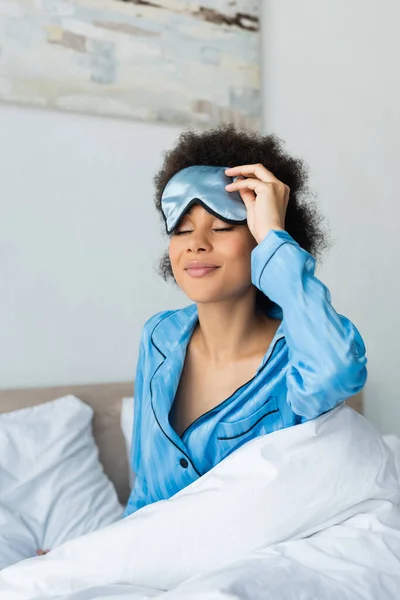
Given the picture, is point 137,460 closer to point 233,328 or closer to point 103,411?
point 233,328

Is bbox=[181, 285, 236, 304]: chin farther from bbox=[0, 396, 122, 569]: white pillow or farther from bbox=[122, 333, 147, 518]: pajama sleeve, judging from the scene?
bbox=[0, 396, 122, 569]: white pillow

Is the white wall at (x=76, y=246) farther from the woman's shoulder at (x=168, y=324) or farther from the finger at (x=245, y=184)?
the finger at (x=245, y=184)

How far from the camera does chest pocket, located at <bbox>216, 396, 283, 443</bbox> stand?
1.02 m

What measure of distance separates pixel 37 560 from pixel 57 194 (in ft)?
5.06

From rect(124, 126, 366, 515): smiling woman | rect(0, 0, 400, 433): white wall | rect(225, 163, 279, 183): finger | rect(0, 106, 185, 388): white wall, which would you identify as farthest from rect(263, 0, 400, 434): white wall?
rect(225, 163, 279, 183): finger

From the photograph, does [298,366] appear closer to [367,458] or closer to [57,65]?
[367,458]

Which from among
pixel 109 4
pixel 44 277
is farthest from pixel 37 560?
pixel 109 4

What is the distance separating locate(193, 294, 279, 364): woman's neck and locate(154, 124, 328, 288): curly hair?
165mm

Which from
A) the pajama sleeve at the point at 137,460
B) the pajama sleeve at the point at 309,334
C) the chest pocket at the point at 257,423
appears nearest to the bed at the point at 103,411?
the pajama sleeve at the point at 137,460

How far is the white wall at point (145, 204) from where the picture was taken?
215cm

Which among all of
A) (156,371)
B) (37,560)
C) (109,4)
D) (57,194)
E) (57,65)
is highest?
(109,4)

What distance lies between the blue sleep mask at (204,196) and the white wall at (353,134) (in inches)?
55.4

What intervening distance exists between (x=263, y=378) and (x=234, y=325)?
13 cm

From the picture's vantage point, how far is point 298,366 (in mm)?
875
